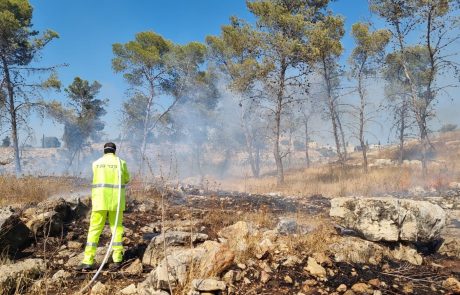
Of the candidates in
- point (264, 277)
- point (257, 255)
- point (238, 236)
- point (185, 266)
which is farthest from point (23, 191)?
point (264, 277)

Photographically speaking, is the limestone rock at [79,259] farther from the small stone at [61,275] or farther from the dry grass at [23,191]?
the dry grass at [23,191]

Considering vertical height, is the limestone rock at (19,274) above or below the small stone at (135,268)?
above

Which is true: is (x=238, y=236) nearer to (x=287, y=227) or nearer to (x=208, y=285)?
(x=287, y=227)

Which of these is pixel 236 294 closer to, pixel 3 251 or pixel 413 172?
pixel 3 251

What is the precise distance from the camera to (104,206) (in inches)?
163

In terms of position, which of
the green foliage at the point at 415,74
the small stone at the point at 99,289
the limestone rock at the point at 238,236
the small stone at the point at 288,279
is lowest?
the small stone at the point at 99,289

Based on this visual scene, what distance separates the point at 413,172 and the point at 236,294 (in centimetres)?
1417

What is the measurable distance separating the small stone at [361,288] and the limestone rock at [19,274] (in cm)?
305

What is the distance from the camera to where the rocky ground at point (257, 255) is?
3.22 meters

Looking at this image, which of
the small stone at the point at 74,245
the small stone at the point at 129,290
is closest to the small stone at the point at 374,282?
the small stone at the point at 129,290

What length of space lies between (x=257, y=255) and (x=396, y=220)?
1.90 m

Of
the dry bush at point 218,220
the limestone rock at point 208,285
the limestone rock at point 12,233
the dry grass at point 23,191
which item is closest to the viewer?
the limestone rock at point 208,285

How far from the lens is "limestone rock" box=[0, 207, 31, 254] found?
424cm

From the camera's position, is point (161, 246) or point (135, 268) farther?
point (161, 246)
